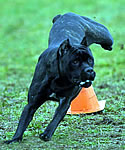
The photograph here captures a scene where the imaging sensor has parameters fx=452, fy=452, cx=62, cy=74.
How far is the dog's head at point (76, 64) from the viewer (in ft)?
16.4

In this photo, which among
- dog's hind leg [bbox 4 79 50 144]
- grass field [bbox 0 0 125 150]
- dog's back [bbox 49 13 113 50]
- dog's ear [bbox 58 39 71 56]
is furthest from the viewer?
dog's back [bbox 49 13 113 50]

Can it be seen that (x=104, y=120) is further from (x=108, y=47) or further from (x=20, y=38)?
(x=20, y=38)

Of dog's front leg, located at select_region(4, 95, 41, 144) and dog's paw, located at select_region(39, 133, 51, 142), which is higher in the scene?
dog's front leg, located at select_region(4, 95, 41, 144)

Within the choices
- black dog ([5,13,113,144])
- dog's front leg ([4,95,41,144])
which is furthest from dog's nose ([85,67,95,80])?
dog's front leg ([4,95,41,144])

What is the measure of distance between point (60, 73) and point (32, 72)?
7447mm

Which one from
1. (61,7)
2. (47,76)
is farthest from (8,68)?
(61,7)

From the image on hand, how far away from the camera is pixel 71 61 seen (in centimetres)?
502

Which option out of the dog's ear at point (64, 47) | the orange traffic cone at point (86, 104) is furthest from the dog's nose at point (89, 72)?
the orange traffic cone at point (86, 104)

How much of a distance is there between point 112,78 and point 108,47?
3812mm

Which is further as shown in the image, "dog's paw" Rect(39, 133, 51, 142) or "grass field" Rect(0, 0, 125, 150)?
"grass field" Rect(0, 0, 125, 150)

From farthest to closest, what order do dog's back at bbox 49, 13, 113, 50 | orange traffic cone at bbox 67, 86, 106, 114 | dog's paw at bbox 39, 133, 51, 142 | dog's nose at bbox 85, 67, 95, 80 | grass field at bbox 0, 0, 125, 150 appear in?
orange traffic cone at bbox 67, 86, 106, 114
dog's back at bbox 49, 13, 113, 50
grass field at bbox 0, 0, 125, 150
dog's paw at bbox 39, 133, 51, 142
dog's nose at bbox 85, 67, 95, 80

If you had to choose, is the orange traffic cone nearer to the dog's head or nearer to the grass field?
the grass field

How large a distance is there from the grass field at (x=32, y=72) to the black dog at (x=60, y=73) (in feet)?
1.14

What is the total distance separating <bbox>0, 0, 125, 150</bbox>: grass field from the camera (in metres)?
5.84
